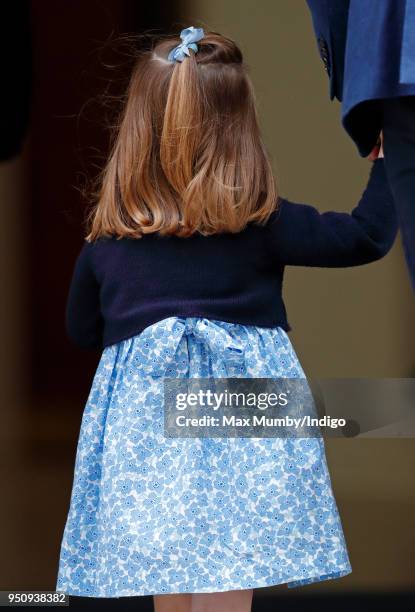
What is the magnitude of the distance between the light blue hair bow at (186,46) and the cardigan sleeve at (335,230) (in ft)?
1.09

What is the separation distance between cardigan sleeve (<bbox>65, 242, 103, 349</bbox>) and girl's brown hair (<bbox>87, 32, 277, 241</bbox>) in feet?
0.32

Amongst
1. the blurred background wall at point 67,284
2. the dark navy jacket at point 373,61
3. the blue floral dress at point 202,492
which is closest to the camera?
the dark navy jacket at point 373,61

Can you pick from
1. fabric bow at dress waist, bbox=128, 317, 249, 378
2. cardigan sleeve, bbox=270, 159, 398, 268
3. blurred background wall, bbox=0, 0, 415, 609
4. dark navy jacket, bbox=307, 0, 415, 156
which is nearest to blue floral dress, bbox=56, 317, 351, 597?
fabric bow at dress waist, bbox=128, 317, 249, 378

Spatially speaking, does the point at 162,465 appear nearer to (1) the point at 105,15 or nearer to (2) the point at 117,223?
(2) the point at 117,223

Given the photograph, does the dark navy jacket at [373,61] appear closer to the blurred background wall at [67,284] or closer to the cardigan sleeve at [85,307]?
the cardigan sleeve at [85,307]

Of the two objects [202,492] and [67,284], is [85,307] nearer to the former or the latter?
[202,492]

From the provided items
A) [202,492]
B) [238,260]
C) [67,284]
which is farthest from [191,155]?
[67,284]

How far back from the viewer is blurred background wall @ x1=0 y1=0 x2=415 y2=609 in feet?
10.2

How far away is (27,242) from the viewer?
3197 millimetres

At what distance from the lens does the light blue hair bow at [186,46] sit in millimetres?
2217

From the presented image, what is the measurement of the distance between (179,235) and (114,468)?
45 cm

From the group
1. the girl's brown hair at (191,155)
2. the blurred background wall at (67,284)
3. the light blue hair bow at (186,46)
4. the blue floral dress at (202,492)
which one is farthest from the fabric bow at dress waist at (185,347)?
the blurred background wall at (67,284)

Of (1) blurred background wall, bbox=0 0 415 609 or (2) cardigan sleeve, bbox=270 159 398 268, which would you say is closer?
(2) cardigan sleeve, bbox=270 159 398 268

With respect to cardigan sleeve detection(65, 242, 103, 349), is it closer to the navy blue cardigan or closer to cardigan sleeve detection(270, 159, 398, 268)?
the navy blue cardigan
